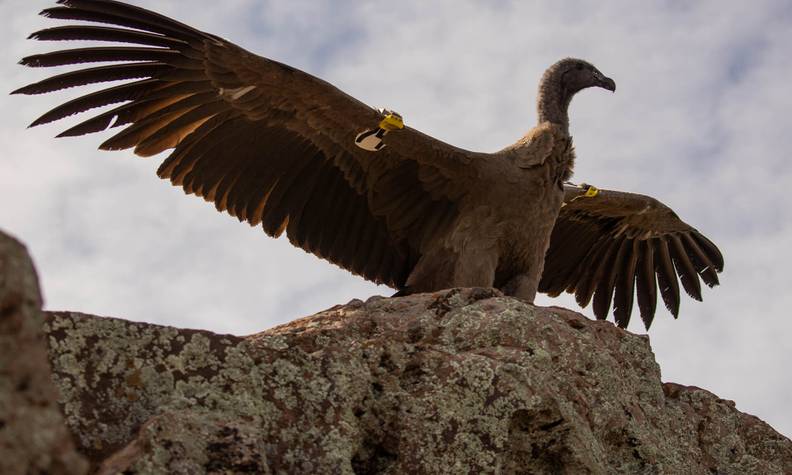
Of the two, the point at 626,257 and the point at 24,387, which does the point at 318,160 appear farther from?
the point at 24,387

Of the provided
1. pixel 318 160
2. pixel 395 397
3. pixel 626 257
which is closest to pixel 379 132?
pixel 318 160

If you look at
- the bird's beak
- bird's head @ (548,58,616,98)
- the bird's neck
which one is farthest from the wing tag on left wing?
the bird's beak

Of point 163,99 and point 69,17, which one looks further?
point 163,99

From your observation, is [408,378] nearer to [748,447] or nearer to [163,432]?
[163,432]

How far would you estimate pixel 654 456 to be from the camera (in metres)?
5.23

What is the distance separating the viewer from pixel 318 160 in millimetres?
8367

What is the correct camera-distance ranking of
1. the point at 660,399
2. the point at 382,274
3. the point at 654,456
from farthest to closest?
the point at 382,274 → the point at 660,399 → the point at 654,456

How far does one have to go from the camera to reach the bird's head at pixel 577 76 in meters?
9.38

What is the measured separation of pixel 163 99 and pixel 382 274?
1.90 metres

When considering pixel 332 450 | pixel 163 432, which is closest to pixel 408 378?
pixel 332 450

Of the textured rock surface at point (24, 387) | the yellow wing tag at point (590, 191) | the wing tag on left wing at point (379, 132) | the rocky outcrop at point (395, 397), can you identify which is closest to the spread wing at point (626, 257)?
the yellow wing tag at point (590, 191)

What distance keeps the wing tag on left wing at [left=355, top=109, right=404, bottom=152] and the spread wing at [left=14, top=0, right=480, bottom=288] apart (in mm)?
59

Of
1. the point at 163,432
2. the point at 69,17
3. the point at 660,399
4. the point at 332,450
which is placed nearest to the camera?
the point at 163,432

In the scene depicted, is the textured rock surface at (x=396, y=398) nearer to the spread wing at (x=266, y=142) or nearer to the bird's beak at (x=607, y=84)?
the spread wing at (x=266, y=142)
